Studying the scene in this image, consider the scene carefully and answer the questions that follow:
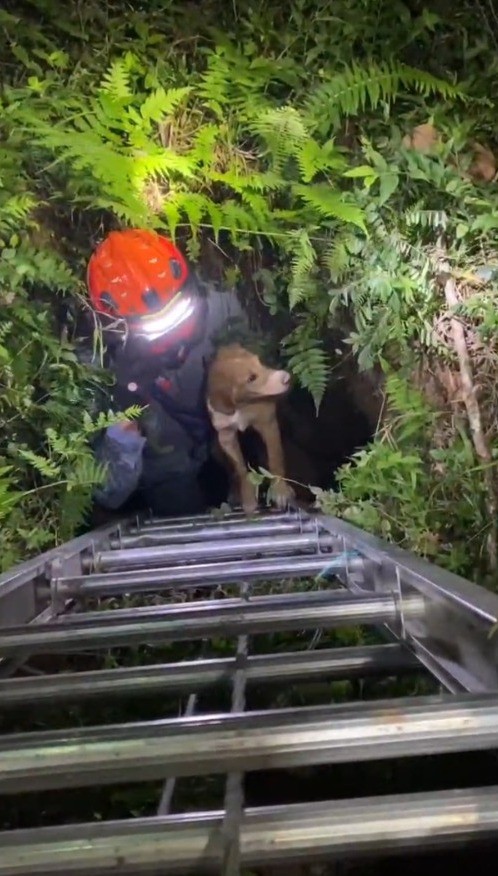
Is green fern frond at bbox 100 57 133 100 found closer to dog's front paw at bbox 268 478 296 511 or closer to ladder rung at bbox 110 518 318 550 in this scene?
ladder rung at bbox 110 518 318 550

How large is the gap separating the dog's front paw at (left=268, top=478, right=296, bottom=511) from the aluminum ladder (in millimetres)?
1674

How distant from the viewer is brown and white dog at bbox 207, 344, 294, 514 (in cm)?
430

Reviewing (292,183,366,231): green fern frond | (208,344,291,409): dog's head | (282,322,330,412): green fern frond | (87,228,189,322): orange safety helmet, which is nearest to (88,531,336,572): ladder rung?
(282,322,330,412): green fern frond

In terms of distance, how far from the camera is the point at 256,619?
160 centimetres

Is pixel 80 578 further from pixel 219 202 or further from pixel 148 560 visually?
pixel 219 202

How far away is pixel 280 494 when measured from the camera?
163 inches

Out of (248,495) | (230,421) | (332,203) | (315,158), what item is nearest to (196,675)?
(332,203)

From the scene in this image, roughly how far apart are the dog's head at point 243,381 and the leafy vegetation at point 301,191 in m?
0.52

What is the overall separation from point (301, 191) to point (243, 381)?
1308mm

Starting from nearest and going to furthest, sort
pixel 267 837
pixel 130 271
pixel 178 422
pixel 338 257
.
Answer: pixel 267 837 → pixel 338 257 → pixel 130 271 → pixel 178 422

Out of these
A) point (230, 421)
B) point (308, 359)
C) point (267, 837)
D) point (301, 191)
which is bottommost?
point (267, 837)

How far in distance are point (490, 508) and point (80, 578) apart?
1646 millimetres

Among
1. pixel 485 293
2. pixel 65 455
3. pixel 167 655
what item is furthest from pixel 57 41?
pixel 167 655

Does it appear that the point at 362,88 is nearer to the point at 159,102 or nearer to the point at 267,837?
the point at 159,102
